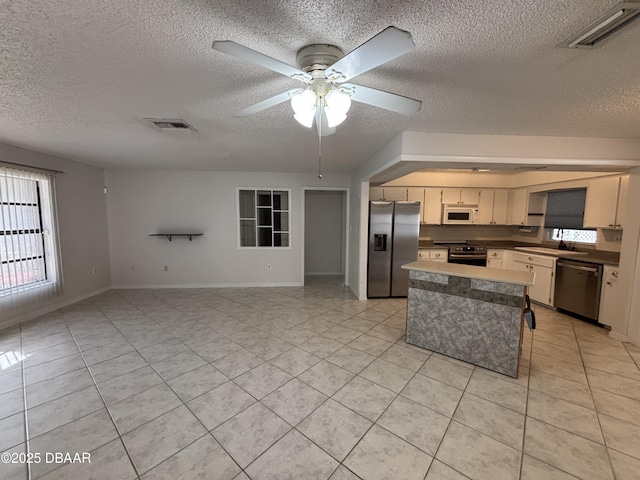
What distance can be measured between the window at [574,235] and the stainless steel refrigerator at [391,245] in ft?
8.50

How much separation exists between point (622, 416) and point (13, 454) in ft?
13.7

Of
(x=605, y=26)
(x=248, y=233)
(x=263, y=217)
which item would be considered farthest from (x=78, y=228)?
(x=605, y=26)

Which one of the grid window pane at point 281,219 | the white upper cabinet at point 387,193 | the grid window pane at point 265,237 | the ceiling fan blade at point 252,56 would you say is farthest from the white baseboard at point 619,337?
the grid window pane at point 265,237

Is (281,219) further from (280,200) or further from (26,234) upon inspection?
(26,234)

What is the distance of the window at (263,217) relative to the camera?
18.0ft

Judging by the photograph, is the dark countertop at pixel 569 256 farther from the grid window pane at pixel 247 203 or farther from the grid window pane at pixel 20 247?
the grid window pane at pixel 20 247

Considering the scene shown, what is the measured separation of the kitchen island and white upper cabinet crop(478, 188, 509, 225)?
3078 millimetres

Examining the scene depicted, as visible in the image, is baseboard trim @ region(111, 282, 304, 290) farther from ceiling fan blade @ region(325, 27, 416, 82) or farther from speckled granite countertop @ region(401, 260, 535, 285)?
ceiling fan blade @ region(325, 27, 416, 82)

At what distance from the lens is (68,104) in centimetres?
214

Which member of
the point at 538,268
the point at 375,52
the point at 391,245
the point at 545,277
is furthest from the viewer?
the point at 391,245

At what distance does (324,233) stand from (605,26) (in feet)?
18.1

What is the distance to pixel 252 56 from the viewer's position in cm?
111

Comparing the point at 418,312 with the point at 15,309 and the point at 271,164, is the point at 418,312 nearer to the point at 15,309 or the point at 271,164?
the point at 271,164

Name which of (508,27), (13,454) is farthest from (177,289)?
(508,27)
